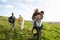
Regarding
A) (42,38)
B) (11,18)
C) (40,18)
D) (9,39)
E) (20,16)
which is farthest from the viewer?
(20,16)

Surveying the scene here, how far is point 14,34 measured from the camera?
27.2m

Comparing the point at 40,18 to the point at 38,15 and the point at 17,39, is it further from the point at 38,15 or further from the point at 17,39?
the point at 17,39

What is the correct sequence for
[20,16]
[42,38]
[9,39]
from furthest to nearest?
[20,16] → [42,38] → [9,39]

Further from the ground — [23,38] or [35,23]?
[35,23]

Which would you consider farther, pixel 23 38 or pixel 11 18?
pixel 11 18

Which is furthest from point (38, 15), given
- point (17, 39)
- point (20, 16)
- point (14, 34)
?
point (20, 16)

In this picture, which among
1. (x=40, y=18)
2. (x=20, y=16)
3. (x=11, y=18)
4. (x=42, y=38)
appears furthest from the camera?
(x=20, y=16)

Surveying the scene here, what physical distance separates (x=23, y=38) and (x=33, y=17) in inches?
167

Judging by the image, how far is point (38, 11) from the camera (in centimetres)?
2216

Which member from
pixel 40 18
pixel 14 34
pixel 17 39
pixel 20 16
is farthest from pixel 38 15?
pixel 20 16

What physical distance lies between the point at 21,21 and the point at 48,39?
22.8 feet

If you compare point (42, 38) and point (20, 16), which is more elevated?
point (20, 16)

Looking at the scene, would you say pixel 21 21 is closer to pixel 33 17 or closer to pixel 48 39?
pixel 48 39

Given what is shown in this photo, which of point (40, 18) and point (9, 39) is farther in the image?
point (9, 39)
